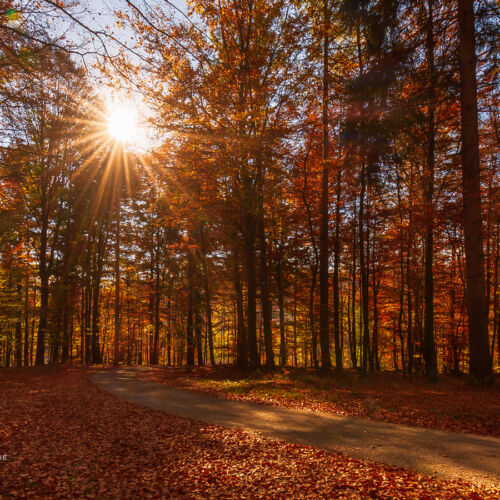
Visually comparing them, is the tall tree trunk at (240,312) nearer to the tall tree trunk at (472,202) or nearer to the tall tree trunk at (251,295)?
the tall tree trunk at (251,295)

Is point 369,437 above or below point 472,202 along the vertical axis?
below

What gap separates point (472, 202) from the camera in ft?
32.7

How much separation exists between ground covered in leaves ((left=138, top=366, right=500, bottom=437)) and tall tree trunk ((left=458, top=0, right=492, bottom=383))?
1.29 meters

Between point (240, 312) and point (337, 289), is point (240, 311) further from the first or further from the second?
point (337, 289)

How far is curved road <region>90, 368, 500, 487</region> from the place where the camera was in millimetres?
4898

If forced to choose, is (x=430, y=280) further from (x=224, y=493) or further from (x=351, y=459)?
(x=224, y=493)

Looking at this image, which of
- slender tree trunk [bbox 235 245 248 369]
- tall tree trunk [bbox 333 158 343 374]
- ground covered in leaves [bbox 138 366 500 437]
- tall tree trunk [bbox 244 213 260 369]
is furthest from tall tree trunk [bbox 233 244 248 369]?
tall tree trunk [bbox 333 158 343 374]

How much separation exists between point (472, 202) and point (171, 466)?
10.2m

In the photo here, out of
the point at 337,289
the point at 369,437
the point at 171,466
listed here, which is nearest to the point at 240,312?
the point at 337,289

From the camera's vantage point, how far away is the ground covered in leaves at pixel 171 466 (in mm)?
4379

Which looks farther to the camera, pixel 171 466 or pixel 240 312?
pixel 240 312

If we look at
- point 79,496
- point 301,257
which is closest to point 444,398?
point 79,496

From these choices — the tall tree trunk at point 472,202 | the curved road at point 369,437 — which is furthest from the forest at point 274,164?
the curved road at point 369,437

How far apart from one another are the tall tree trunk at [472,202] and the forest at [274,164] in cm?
5
